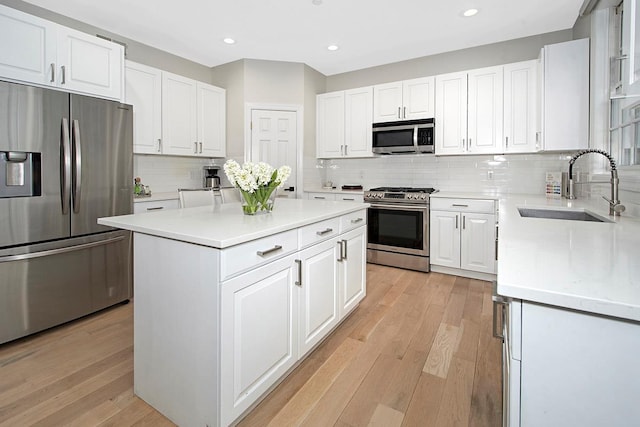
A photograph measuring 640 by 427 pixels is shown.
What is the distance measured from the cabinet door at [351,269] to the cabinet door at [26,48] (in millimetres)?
2600

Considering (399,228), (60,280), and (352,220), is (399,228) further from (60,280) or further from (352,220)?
(60,280)

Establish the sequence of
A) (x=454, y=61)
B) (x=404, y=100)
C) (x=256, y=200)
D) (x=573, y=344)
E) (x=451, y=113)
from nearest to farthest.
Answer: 1. (x=573, y=344)
2. (x=256, y=200)
3. (x=451, y=113)
4. (x=454, y=61)
5. (x=404, y=100)

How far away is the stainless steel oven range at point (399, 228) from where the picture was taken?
3797 mm

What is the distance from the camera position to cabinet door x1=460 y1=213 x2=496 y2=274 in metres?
3.46

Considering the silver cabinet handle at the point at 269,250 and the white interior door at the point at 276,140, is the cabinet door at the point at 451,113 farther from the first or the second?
the silver cabinet handle at the point at 269,250

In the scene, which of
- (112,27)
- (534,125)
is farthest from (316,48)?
(534,125)

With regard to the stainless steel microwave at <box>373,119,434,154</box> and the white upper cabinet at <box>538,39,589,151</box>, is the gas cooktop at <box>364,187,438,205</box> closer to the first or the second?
the stainless steel microwave at <box>373,119,434,154</box>

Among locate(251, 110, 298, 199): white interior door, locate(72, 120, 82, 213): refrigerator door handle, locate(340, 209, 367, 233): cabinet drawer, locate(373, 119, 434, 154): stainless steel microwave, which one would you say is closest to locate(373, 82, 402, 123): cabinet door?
locate(373, 119, 434, 154): stainless steel microwave

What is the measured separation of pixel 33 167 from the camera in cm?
232

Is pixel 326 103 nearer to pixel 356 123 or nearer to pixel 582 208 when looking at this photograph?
pixel 356 123

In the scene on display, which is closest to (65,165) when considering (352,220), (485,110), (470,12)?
(352,220)

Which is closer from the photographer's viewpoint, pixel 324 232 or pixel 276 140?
pixel 324 232

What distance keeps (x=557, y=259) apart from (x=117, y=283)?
10.4 feet

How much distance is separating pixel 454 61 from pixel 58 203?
435 centimetres
